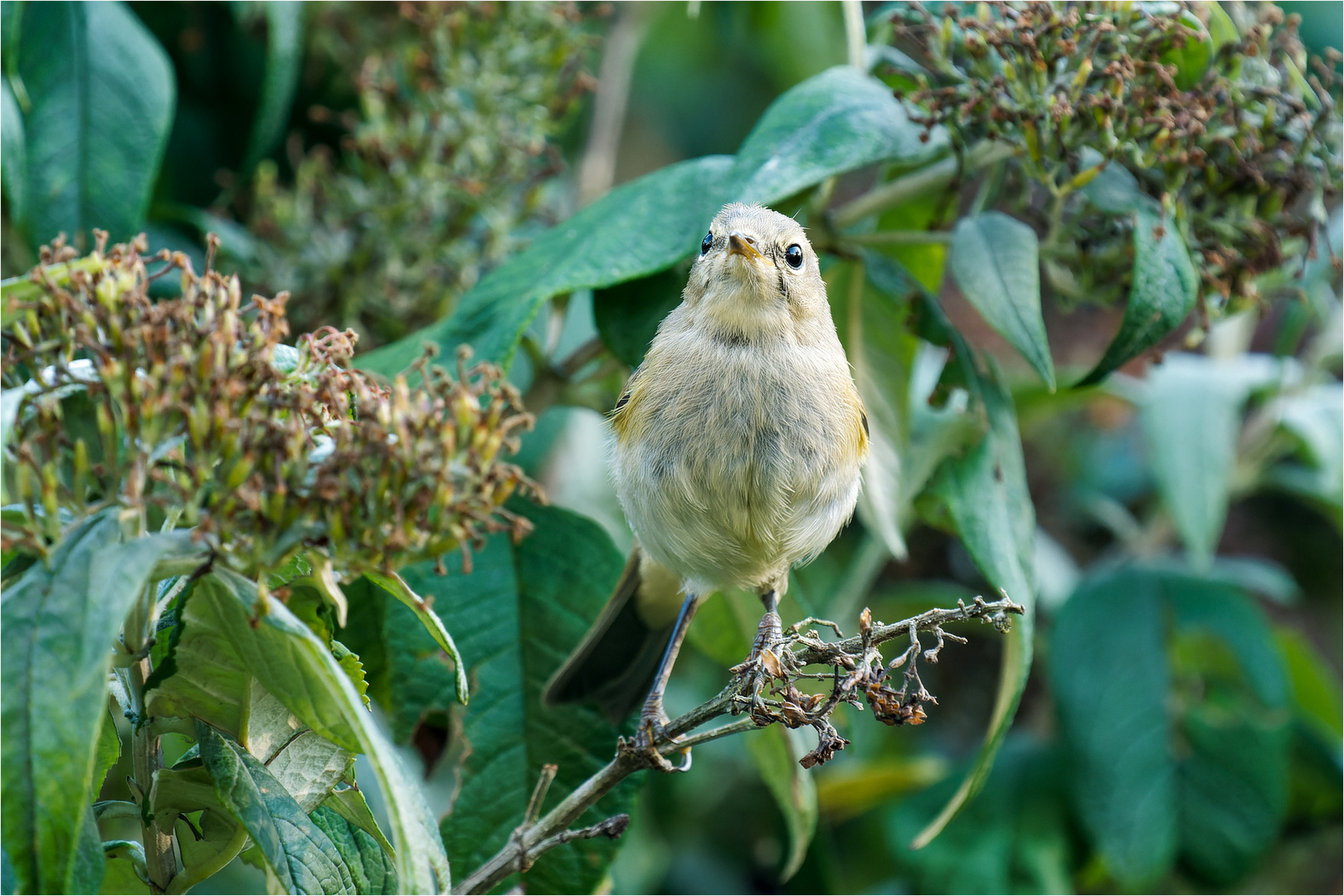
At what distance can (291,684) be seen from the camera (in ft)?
4.60

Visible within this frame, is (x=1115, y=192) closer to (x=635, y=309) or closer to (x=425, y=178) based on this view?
(x=635, y=309)

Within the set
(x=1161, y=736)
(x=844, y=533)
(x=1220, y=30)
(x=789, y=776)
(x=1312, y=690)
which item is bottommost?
(x=1312, y=690)

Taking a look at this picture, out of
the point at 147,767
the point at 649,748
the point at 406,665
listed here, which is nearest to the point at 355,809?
the point at 147,767

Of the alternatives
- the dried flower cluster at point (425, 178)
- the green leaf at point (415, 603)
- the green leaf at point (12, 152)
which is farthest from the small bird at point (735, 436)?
the green leaf at point (12, 152)

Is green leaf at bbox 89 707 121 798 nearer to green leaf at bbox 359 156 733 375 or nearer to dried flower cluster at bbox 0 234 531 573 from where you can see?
dried flower cluster at bbox 0 234 531 573

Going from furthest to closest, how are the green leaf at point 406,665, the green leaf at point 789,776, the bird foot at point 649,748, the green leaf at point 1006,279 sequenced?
the green leaf at point 789,776, the green leaf at point 406,665, the green leaf at point 1006,279, the bird foot at point 649,748

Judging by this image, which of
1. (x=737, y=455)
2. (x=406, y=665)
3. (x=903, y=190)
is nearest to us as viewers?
(x=737, y=455)

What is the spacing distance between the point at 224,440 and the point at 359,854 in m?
0.73

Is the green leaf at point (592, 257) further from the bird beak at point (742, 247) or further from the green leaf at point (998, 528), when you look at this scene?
the green leaf at point (998, 528)

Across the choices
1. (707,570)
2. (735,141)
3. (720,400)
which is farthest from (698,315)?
(735,141)

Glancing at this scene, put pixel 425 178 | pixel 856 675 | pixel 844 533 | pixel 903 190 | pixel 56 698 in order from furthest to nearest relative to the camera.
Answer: pixel 844 533 < pixel 425 178 < pixel 903 190 < pixel 856 675 < pixel 56 698

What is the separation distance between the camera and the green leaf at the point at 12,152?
229 centimetres

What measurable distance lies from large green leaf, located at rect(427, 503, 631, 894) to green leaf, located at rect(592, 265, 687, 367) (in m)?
0.42

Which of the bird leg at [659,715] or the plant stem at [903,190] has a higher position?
the plant stem at [903,190]
